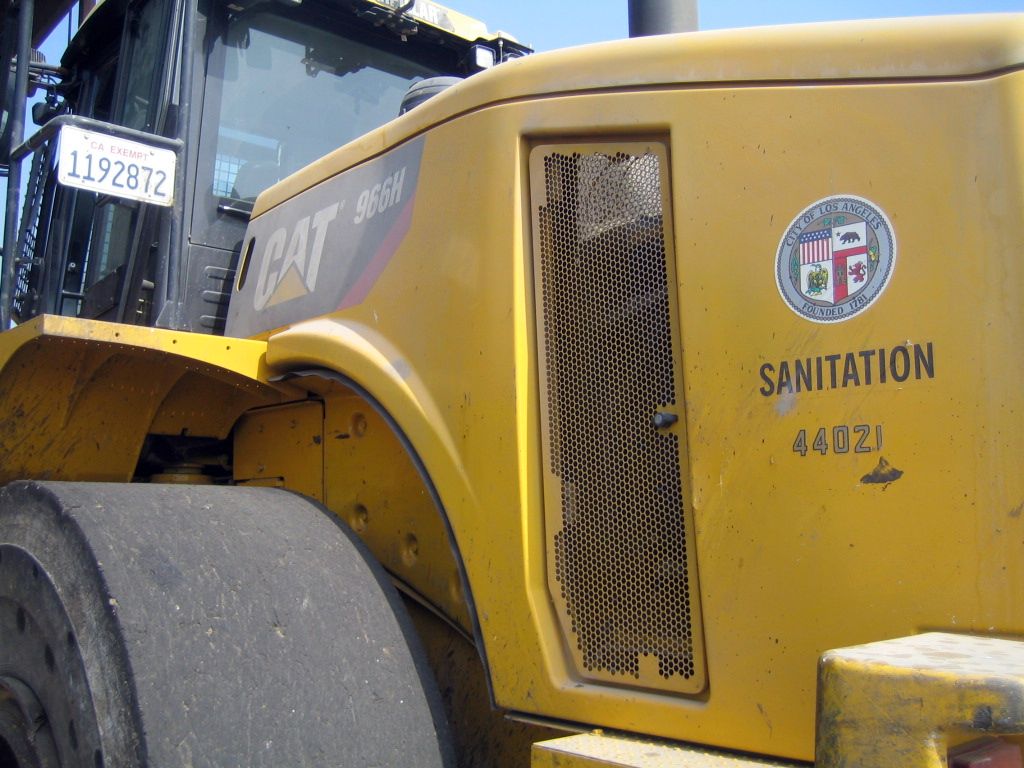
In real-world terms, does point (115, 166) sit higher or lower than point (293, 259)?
higher

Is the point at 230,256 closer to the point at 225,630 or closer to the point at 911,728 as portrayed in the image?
the point at 225,630

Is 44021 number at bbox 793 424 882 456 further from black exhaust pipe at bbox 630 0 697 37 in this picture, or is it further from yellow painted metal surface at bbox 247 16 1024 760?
black exhaust pipe at bbox 630 0 697 37

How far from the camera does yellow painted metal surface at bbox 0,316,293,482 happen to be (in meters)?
2.56

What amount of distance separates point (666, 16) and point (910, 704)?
254 cm

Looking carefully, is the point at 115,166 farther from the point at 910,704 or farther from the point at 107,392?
the point at 910,704

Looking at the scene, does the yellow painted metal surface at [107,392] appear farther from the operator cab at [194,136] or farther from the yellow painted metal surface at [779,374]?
the yellow painted metal surface at [779,374]

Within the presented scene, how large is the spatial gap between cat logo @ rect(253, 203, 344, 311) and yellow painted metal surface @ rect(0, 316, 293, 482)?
0.63 feet

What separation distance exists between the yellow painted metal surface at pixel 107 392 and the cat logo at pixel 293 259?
193mm

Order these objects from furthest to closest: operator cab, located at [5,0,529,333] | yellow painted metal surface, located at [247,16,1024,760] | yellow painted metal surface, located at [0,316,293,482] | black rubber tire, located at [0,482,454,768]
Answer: operator cab, located at [5,0,529,333], yellow painted metal surface, located at [0,316,293,482], black rubber tire, located at [0,482,454,768], yellow painted metal surface, located at [247,16,1024,760]

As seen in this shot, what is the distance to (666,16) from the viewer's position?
3342mm

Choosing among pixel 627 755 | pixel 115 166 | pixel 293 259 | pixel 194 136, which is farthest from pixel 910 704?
pixel 194 136

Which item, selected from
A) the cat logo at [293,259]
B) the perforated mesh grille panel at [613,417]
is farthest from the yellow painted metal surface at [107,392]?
the perforated mesh grille panel at [613,417]

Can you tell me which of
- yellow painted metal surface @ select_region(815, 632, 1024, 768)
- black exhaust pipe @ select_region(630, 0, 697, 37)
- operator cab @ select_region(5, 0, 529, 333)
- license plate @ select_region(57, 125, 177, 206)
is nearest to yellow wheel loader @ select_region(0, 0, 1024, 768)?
yellow painted metal surface @ select_region(815, 632, 1024, 768)

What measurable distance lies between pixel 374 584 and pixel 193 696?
1.59 feet
